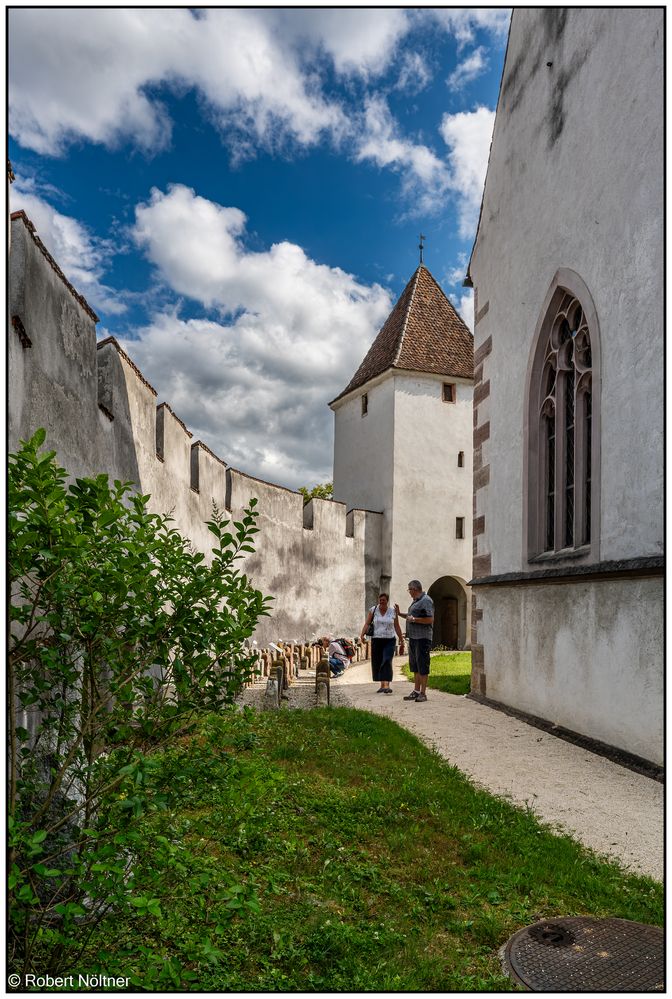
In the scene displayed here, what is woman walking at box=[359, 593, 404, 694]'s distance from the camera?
35.7 ft

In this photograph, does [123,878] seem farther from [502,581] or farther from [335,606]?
[335,606]

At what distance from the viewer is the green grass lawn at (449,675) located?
11.8 m

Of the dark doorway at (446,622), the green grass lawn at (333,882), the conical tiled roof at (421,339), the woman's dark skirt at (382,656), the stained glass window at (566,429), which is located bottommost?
the dark doorway at (446,622)

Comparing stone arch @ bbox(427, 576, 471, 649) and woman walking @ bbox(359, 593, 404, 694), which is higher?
woman walking @ bbox(359, 593, 404, 694)

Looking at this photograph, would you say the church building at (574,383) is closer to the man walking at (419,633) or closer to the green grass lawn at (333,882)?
the man walking at (419,633)

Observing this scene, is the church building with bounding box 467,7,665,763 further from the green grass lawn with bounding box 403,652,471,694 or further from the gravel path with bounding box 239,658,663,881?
the green grass lawn with bounding box 403,652,471,694

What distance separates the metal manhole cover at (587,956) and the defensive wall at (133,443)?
285 centimetres

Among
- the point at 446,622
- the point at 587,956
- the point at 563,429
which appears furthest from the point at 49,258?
the point at 446,622

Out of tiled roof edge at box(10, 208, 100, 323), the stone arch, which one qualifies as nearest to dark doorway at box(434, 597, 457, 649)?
the stone arch

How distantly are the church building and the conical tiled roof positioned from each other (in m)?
13.4

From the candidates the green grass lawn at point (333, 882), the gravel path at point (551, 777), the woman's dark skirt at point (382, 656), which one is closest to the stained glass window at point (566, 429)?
the gravel path at point (551, 777)

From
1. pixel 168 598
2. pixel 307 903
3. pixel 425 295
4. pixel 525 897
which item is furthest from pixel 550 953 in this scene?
pixel 425 295

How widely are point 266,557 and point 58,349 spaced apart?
13652 mm

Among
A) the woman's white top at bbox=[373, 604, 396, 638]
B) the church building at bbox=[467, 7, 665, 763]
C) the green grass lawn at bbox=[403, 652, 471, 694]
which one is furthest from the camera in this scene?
the green grass lawn at bbox=[403, 652, 471, 694]
